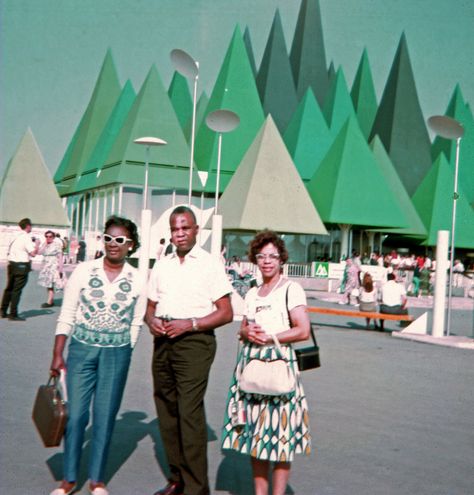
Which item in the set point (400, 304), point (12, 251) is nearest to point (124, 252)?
point (12, 251)

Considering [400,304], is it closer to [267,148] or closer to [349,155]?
[267,148]

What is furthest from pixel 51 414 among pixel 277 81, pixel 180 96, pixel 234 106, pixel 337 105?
pixel 180 96

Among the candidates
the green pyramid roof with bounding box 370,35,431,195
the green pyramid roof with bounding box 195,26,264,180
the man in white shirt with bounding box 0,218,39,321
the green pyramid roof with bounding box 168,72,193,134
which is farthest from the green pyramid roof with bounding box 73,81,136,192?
the man in white shirt with bounding box 0,218,39,321

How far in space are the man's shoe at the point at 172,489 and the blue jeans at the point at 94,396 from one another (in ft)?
1.03

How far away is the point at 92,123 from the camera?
141ft

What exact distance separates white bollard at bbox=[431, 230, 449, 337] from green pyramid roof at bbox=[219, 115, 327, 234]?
18518 millimetres

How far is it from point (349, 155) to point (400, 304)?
21485mm

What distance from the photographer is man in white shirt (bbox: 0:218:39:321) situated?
10648mm

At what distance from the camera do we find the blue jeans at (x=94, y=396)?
11.9 feet

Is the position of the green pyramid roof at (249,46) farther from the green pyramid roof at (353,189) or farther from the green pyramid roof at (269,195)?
the green pyramid roof at (269,195)

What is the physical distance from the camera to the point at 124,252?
12.4 ft

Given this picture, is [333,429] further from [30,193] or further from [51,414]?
[30,193]

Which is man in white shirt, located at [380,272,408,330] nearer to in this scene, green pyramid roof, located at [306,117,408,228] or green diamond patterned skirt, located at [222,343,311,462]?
green diamond patterned skirt, located at [222,343,311,462]

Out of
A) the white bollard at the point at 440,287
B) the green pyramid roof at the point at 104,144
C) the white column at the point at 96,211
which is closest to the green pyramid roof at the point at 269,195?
the white column at the point at 96,211
